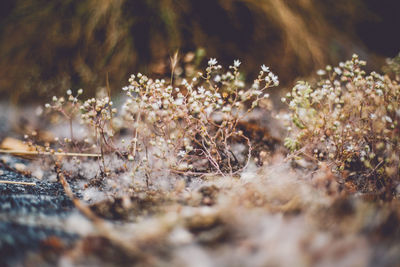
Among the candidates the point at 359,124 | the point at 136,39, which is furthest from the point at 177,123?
the point at 359,124

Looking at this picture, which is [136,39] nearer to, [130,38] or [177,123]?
[130,38]

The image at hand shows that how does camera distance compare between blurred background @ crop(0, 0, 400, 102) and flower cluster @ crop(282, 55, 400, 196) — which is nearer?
flower cluster @ crop(282, 55, 400, 196)

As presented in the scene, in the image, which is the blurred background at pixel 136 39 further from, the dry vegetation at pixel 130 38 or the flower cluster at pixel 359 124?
the flower cluster at pixel 359 124

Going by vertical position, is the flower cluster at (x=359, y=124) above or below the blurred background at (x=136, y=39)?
below

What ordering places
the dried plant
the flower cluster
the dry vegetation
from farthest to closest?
the dry vegetation → the dried plant → the flower cluster

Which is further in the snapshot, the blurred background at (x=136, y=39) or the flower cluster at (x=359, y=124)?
the blurred background at (x=136, y=39)

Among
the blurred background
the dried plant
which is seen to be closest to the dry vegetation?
the blurred background

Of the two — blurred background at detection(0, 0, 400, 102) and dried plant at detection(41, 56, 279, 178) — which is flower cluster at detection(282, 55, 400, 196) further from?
blurred background at detection(0, 0, 400, 102)

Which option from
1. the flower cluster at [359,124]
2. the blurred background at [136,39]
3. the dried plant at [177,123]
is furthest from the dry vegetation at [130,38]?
the flower cluster at [359,124]
